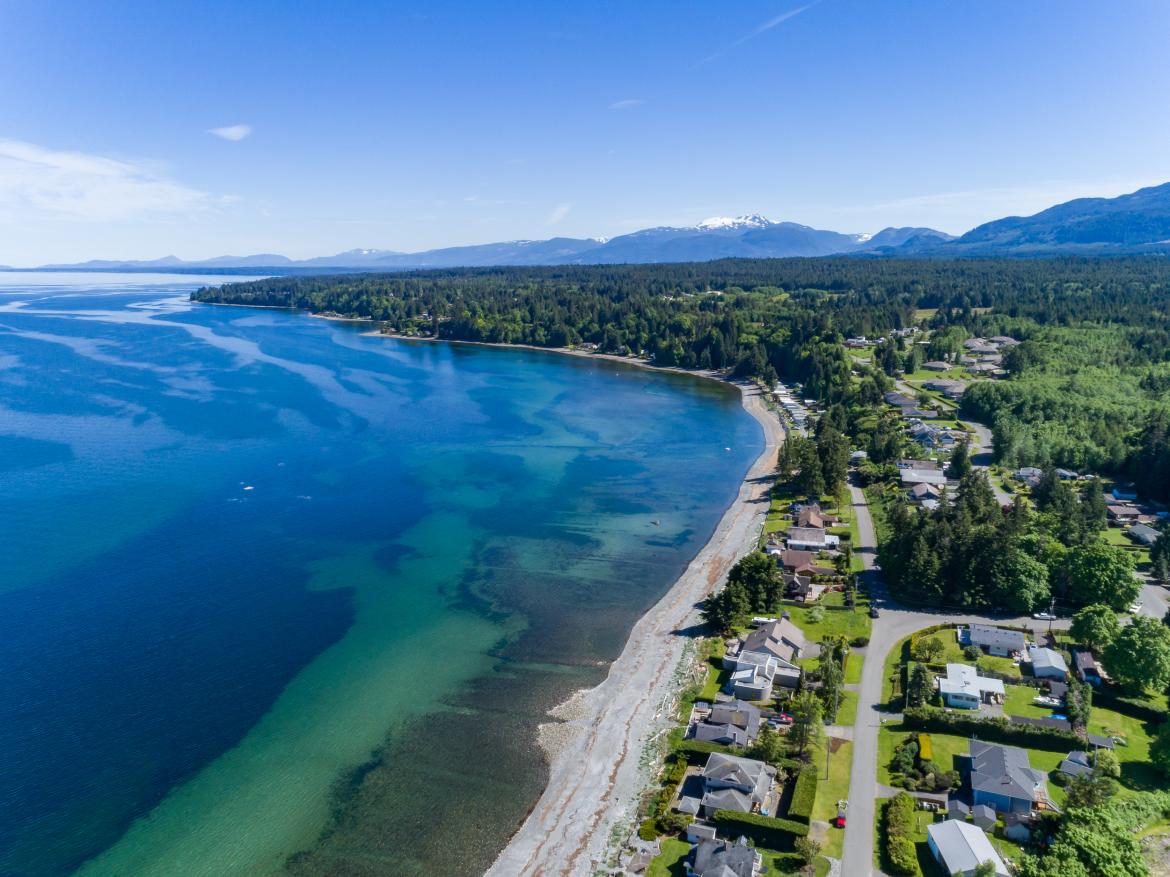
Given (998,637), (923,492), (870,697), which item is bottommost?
(870,697)

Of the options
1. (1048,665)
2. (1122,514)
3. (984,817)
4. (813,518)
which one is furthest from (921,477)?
(984,817)

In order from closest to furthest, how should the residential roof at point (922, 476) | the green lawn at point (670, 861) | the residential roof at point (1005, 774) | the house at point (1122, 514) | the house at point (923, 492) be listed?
the green lawn at point (670, 861)
the residential roof at point (1005, 774)
the house at point (1122, 514)
the house at point (923, 492)
the residential roof at point (922, 476)

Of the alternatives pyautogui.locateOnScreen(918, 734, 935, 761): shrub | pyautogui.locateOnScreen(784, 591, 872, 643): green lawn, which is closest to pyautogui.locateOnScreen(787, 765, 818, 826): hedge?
pyautogui.locateOnScreen(918, 734, 935, 761): shrub

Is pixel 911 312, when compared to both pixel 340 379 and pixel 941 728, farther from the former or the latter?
pixel 941 728

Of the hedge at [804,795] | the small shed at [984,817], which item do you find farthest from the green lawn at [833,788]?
the small shed at [984,817]

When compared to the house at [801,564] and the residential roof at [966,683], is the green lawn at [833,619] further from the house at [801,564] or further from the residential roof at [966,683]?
the residential roof at [966,683]

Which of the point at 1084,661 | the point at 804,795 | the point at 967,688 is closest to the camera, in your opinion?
the point at 804,795

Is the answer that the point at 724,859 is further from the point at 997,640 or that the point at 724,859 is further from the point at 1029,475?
the point at 1029,475
